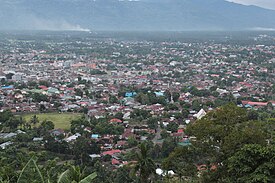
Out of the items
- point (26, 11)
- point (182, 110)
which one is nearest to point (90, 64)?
point (182, 110)

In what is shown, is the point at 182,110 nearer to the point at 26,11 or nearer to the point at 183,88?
the point at 183,88

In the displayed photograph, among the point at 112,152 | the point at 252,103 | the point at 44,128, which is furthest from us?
the point at 252,103

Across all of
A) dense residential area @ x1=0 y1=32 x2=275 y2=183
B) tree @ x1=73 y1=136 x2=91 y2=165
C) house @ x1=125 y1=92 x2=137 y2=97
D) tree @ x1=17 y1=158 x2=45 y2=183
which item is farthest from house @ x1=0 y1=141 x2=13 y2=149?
house @ x1=125 y1=92 x2=137 y2=97

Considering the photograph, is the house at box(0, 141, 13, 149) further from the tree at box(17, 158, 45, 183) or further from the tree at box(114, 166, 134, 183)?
the tree at box(17, 158, 45, 183)

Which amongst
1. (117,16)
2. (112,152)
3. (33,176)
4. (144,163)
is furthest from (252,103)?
(117,16)

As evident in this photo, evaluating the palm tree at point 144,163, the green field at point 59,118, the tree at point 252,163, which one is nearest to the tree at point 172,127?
the green field at point 59,118

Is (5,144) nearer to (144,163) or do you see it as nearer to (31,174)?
(144,163)
